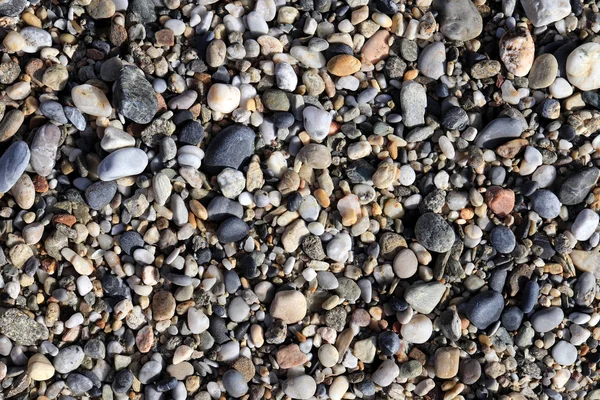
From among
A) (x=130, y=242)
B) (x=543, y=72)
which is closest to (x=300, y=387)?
(x=130, y=242)

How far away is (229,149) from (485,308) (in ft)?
2.47

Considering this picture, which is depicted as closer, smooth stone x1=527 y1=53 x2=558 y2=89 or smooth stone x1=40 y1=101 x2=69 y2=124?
smooth stone x1=40 y1=101 x2=69 y2=124

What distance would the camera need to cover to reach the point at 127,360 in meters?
1.53

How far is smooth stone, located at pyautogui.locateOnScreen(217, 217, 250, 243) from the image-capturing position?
1.53 meters

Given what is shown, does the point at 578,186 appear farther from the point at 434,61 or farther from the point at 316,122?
the point at 316,122

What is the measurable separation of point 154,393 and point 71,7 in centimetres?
100

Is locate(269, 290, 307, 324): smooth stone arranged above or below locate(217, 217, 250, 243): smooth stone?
below

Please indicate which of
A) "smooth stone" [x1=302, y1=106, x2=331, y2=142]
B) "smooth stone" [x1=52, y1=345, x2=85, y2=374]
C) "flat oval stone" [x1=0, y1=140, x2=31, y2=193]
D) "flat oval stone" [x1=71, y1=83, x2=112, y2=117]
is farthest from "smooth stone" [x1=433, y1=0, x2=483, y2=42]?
"smooth stone" [x1=52, y1=345, x2=85, y2=374]

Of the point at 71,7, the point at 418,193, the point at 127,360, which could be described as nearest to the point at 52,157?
the point at 71,7

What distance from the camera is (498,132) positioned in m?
1.61

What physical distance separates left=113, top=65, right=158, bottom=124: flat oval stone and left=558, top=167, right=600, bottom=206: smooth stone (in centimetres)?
107

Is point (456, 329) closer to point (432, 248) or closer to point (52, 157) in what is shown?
point (432, 248)

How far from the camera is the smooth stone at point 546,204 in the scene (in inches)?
62.7

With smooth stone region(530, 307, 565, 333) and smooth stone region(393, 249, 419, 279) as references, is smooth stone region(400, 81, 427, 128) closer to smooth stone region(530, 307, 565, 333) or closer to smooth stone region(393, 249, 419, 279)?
smooth stone region(393, 249, 419, 279)
